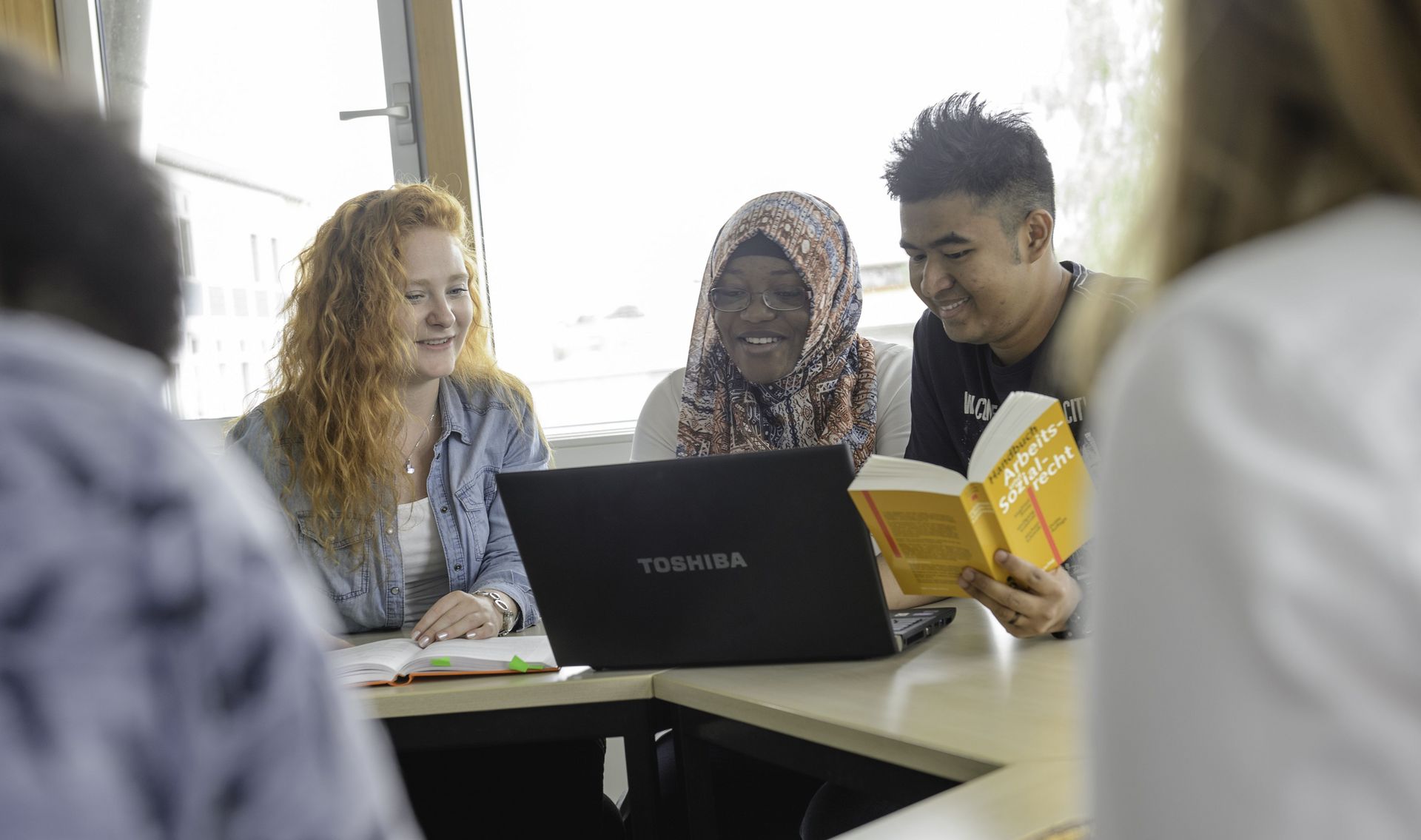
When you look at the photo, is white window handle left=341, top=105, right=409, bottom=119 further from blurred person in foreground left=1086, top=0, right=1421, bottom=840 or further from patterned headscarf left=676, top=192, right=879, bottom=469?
blurred person in foreground left=1086, top=0, right=1421, bottom=840

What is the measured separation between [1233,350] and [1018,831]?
0.65 meters

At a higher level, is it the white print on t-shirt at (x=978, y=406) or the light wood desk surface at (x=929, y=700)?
the white print on t-shirt at (x=978, y=406)

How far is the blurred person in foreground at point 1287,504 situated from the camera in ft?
0.93

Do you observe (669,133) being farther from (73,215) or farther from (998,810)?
(73,215)

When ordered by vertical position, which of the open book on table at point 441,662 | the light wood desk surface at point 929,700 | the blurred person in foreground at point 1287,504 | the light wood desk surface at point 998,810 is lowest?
the open book on table at point 441,662

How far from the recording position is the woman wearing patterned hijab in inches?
86.6

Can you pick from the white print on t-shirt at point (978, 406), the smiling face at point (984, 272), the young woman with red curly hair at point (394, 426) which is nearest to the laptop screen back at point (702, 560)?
the young woman with red curly hair at point (394, 426)

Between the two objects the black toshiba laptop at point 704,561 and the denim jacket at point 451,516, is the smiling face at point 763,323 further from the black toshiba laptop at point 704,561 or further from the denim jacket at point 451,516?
the black toshiba laptop at point 704,561

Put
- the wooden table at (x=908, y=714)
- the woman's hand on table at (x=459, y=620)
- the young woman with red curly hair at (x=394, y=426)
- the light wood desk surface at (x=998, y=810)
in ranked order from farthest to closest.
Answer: the young woman with red curly hair at (x=394, y=426) → the woman's hand on table at (x=459, y=620) → the wooden table at (x=908, y=714) → the light wood desk surface at (x=998, y=810)

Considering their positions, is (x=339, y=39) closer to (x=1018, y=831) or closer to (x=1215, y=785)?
(x=1018, y=831)

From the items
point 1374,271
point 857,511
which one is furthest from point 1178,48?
point 857,511

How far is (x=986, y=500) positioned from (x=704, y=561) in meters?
0.32

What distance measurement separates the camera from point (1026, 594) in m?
1.35

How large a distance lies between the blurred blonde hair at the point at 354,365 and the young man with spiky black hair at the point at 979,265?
82cm
